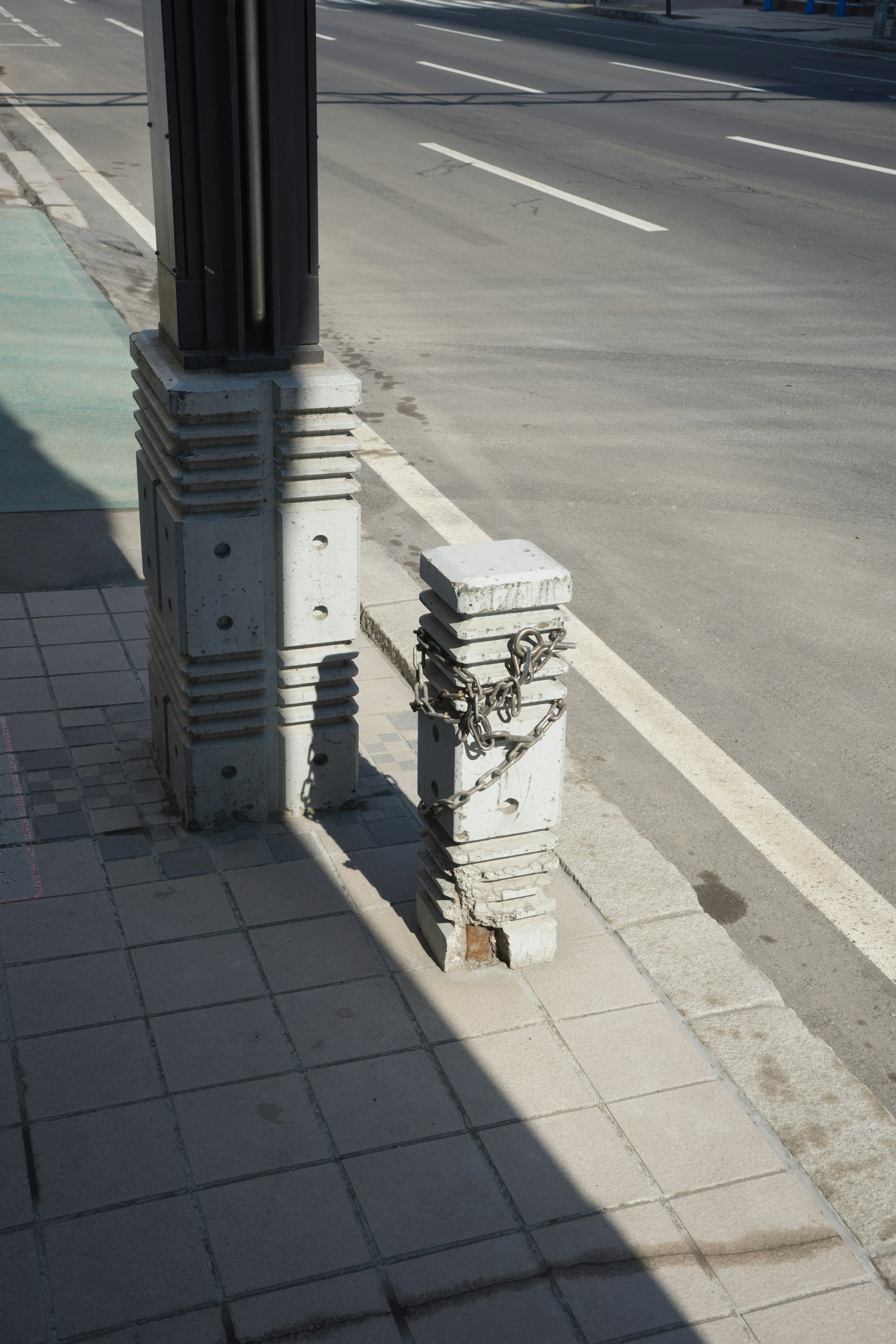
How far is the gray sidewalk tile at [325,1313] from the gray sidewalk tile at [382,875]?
53.8 inches

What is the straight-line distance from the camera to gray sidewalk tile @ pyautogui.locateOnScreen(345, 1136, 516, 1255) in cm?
292

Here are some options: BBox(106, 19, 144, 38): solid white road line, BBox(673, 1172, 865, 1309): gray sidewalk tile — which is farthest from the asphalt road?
BBox(106, 19, 144, 38): solid white road line

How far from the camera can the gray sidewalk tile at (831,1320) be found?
8.98 feet

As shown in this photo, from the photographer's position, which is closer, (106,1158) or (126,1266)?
(126,1266)

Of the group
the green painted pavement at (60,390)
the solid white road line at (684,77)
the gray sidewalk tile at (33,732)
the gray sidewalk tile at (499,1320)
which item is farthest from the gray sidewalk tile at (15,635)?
the solid white road line at (684,77)

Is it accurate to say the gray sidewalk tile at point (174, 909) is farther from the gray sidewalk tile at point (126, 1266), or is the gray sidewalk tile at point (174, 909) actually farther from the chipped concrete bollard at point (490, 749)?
the gray sidewalk tile at point (126, 1266)

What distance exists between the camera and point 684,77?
2581 cm

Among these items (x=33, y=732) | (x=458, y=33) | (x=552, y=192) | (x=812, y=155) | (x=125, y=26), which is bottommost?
(x=33, y=732)

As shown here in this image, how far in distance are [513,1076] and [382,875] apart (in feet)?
3.25

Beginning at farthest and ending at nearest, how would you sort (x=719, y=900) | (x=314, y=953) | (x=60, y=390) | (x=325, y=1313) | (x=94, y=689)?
(x=60, y=390), (x=94, y=689), (x=719, y=900), (x=314, y=953), (x=325, y=1313)

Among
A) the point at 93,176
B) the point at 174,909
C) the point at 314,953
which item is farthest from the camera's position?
the point at 93,176

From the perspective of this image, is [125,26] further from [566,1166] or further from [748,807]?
[566,1166]

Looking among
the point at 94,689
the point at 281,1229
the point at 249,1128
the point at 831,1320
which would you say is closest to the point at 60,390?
the point at 94,689

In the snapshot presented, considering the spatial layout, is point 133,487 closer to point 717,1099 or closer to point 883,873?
point 883,873
